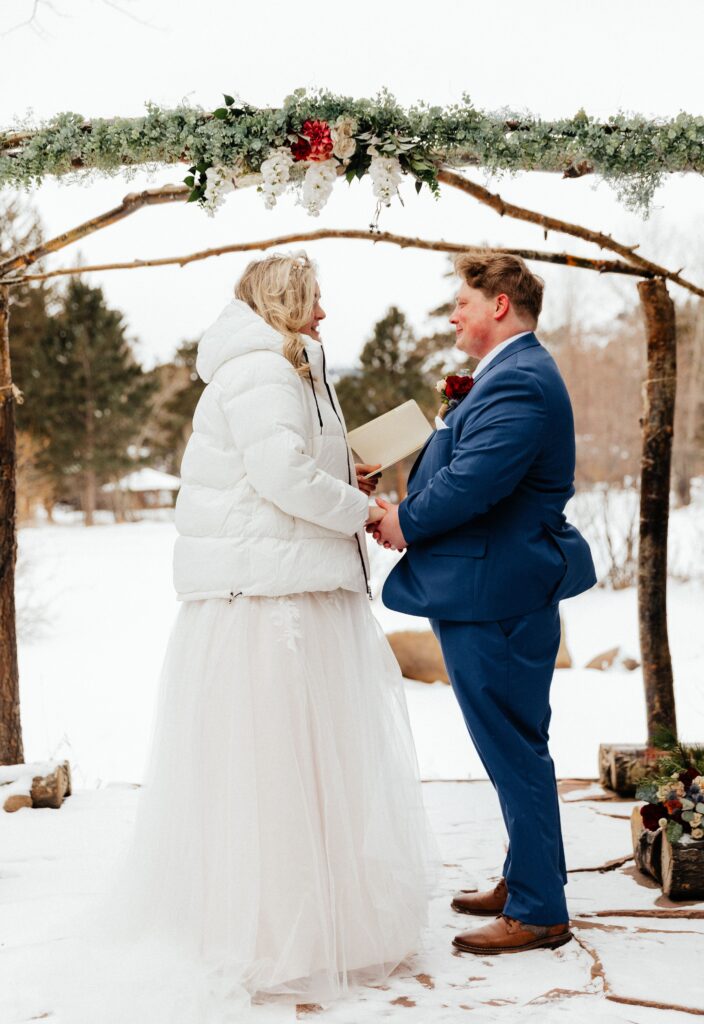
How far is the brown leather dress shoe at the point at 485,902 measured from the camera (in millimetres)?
3336

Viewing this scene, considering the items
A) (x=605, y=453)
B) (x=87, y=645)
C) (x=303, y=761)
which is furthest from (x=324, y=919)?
(x=605, y=453)

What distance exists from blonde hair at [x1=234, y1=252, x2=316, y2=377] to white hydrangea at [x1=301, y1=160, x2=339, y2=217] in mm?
818

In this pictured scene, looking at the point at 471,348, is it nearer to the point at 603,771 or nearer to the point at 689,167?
the point at 689,167

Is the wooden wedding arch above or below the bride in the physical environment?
above

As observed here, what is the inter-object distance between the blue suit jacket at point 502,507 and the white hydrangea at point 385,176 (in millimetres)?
1036

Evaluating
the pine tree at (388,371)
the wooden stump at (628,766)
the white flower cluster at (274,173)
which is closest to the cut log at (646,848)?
the wooden stump at (628,766)

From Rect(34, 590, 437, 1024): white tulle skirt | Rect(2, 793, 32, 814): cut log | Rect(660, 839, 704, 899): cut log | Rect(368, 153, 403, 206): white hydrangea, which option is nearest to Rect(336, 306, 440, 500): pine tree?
Rect(2, 793, 32, 814): cut log

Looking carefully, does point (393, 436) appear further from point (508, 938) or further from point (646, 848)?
point (646, 848)

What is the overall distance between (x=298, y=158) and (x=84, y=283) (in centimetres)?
1740

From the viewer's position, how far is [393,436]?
3.22 m

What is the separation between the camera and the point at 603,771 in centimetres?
507

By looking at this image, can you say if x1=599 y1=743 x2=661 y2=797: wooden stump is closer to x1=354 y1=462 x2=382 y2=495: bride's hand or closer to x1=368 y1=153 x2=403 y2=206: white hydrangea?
x1=354 y1=462 x2=382 y2=495: bride's hand

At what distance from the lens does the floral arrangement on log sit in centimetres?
349

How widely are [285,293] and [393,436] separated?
22.8 inches
